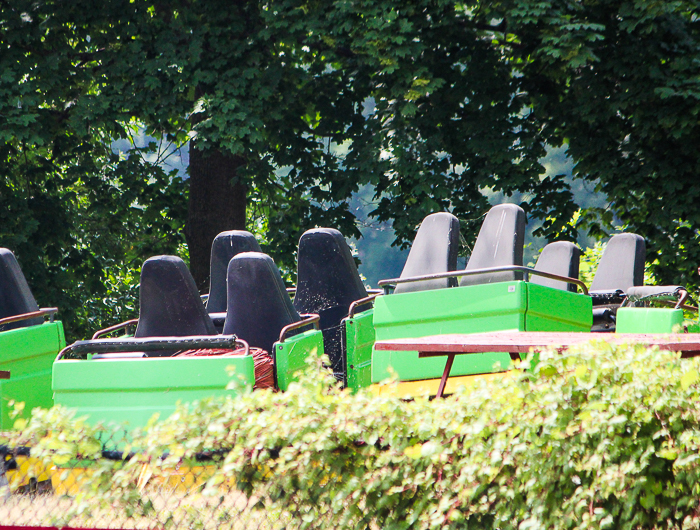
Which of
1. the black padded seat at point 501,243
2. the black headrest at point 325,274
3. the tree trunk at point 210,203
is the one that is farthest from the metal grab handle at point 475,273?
the tree trunk at point 210,203

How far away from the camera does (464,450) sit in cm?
273

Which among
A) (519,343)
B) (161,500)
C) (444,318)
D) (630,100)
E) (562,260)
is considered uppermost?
(630,100)

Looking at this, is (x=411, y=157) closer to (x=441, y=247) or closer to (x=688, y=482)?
(x=441, y=247)

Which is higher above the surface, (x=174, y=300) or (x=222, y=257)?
(x=222, y=257)

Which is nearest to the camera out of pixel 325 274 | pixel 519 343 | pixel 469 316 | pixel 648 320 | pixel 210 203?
pixel 519 343

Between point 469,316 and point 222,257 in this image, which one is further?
point 222,257

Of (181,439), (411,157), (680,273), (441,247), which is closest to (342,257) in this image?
(441,247)

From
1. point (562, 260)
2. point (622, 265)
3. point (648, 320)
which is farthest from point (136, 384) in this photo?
point (622, 265)

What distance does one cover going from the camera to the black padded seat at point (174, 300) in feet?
16.6

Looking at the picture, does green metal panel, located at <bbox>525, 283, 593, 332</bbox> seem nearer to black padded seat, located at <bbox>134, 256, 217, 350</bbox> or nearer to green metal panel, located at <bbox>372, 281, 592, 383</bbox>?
green metal panel, located at <bbox>372, 281, 592, 383</bbox>

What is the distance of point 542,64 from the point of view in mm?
10719

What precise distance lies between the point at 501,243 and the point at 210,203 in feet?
22.0

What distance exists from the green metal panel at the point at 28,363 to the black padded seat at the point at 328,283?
1.84 m

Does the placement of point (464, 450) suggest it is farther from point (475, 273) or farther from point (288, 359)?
point (475, 273)
